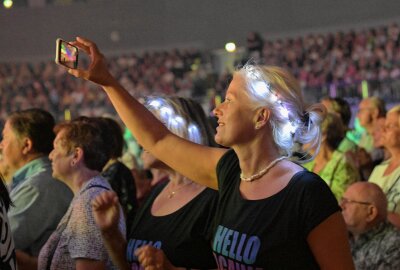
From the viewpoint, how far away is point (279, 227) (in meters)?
1.88

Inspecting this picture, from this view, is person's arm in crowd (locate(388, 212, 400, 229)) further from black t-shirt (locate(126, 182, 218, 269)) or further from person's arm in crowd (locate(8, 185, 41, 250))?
person's arm in crowd (locate(8, 185, 41, 250))

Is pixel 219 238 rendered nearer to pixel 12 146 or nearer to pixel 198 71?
pixel 12 146

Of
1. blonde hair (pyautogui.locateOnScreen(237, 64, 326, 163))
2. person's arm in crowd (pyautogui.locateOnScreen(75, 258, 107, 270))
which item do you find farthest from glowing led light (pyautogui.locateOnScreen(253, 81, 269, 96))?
person's arm in crowd (pyautogui.locateOnScreen(75, 258, 107, 270))

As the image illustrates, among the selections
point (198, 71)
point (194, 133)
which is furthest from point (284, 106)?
point (198, 71)

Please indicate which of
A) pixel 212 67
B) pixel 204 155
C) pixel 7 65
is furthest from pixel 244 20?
pixel 204 155

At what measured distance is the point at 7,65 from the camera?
60.3ft

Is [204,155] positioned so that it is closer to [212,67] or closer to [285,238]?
[285,238]

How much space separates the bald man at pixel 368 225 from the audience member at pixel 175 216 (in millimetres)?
756

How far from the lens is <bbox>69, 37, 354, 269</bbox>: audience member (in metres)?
1.86

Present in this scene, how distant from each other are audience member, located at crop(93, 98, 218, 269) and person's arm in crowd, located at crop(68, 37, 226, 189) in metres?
0.15

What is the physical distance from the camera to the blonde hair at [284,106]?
6.79 ft

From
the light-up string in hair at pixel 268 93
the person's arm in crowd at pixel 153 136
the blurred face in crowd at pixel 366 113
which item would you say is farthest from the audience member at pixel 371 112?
the light-up string in hair at pixel 268 93

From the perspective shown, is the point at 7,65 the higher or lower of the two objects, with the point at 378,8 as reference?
lower

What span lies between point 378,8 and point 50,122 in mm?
14447
